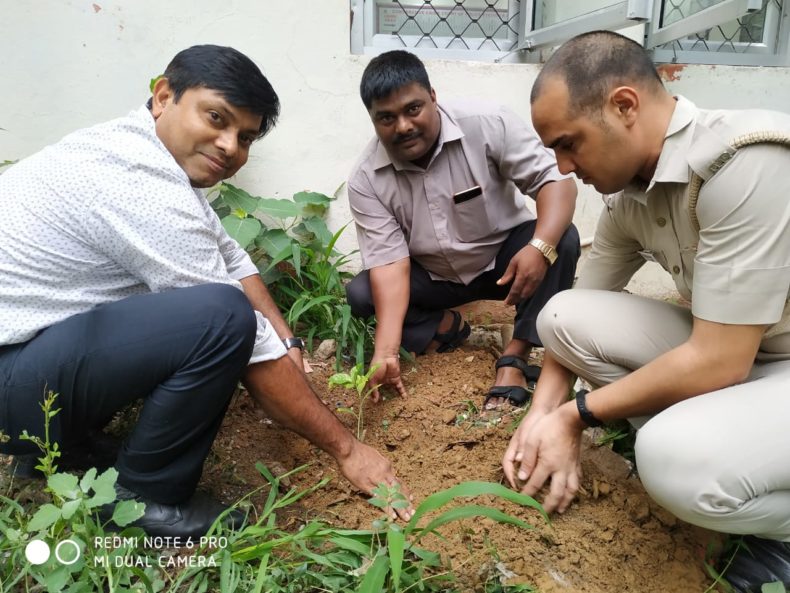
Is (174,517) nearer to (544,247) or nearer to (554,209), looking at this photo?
(544,247)

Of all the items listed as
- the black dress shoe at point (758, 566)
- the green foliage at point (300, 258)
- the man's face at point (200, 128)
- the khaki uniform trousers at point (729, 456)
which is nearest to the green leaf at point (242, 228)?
the green foliage at point (300, 258)

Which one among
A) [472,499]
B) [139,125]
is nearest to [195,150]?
[139,125]

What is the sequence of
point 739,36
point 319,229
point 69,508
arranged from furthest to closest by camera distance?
1. point 739,36
2. point 319,229
3. point 69,508

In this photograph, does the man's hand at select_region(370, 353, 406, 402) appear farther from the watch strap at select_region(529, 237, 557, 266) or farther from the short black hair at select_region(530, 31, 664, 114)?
the short black hair at select_region(530, 31, 664, 114)

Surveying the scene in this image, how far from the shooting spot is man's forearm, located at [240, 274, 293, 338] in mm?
2062

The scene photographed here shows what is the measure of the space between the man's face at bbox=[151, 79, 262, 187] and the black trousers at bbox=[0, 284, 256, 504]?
0.35 metres

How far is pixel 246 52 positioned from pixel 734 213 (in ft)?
7.91

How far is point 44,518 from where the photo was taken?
3.98ft

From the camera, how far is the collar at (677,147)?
54.7 inches

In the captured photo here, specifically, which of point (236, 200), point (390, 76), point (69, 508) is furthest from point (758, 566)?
point (236, 200)

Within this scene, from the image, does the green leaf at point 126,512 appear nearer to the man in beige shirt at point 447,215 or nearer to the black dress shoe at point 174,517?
the black dress shoe at point 174,517

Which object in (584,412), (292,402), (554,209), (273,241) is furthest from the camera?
(273,241)

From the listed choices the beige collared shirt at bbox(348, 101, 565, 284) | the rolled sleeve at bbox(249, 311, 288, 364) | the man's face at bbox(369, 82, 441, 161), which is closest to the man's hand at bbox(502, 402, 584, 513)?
the rolled sleeve at bbox(249, 311, 288, 364)

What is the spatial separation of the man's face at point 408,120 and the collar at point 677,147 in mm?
1050
